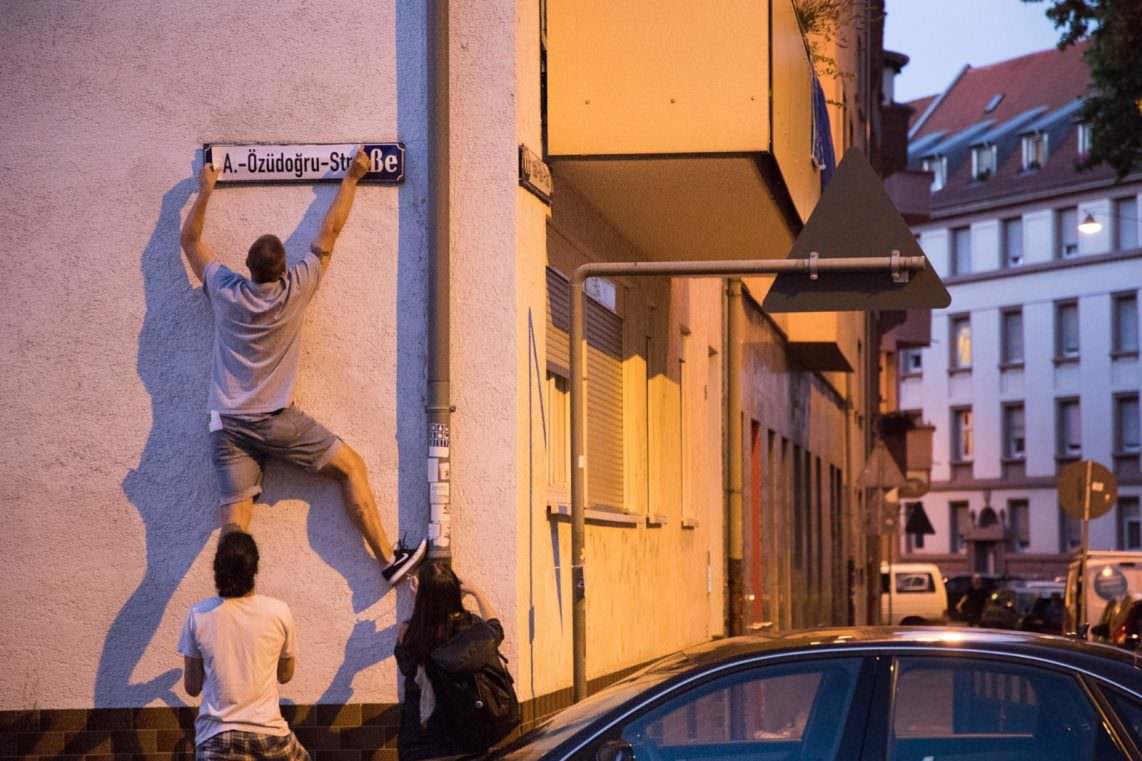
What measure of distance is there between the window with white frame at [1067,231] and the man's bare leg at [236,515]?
246 ft

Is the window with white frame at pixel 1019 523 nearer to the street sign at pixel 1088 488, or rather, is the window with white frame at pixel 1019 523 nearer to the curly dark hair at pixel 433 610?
the street sign at pixel 1088 488

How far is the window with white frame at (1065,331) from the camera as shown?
83.9 metres

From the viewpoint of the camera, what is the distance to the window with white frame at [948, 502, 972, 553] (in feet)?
284

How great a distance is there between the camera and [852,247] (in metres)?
10.5

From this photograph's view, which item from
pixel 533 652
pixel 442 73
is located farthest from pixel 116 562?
pixel 442 73

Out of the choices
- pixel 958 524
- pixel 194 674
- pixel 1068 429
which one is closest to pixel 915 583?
pixel 1068 429

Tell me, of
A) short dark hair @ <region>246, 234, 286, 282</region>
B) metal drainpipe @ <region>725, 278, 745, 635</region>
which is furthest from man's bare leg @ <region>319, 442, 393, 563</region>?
metal drainpipe @ <region>725, 278, 745, 635</region>

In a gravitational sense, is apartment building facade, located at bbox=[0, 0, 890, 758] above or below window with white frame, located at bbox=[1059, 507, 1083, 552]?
above

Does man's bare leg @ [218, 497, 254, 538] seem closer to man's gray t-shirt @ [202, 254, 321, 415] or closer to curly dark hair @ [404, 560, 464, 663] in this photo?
man's gray t-shirt @ [202, 254, 321, 415]

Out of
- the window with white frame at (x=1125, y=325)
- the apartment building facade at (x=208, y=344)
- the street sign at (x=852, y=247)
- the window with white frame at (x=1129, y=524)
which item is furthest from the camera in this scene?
the window with white frame at (x=1125, y=325)

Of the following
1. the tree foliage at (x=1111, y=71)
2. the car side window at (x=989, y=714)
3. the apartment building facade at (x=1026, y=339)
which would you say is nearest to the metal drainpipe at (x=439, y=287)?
the car side window at (x=989, y=714)

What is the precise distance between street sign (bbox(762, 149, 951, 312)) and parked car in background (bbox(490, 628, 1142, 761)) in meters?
3.61

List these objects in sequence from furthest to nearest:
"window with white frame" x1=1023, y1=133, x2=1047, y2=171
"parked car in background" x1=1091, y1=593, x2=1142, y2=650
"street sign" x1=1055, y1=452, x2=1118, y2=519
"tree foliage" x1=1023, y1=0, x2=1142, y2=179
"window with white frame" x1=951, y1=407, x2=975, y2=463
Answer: "window with white frame" x1=951, y1=407, x2=975, y2=463, "window with white frame" x1=1023, y1=133, x2=1047, y2=171, "tree foliage" x1=1023, y1=0, x2=1142, y2=179, "street sign" x1=1055, y1=452, x2=1118, y2=519, "parked car in background" x1=1091, y1=593, x2=1142, y2=650

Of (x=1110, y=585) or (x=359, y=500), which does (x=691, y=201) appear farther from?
(x=1110, y=585)
